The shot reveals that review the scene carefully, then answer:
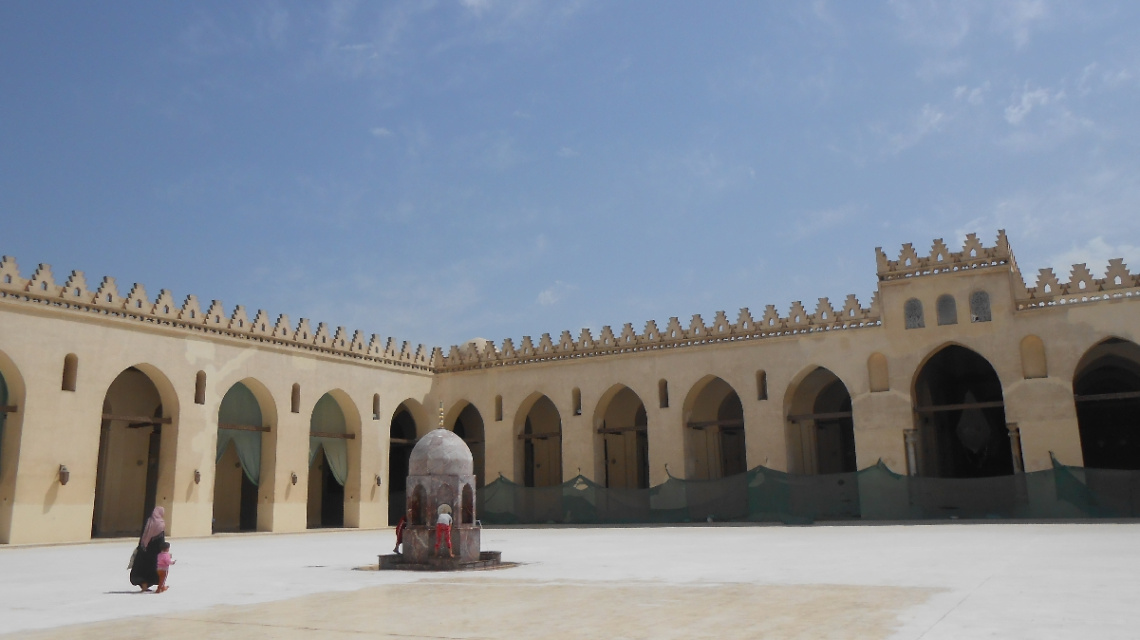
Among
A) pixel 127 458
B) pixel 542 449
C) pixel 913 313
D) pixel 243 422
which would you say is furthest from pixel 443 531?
pixel 542 449

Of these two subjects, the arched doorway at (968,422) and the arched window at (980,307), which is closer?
the arched window at (980,307)

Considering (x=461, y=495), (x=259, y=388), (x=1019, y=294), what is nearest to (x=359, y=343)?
(x=259, y=388)

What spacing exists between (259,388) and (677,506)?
506 inches

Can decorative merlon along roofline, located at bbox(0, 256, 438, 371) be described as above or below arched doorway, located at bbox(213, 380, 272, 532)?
above

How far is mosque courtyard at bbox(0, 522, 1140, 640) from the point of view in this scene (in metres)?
6.68

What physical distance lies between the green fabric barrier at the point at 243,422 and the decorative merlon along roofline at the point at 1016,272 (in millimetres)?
18616

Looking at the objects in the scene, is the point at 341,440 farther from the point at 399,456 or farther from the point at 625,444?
the point at 625,444

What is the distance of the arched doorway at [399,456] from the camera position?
31.7 meters

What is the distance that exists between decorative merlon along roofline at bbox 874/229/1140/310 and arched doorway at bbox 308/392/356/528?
17.3 meters

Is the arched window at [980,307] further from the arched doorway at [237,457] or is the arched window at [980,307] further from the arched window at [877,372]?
the arched doorway at [237,457]

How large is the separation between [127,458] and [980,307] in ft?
79.3

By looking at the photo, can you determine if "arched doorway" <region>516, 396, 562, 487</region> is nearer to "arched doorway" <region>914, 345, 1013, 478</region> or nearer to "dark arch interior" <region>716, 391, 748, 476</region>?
"dark arch interior" <region>716, 391, 748, 476</region>

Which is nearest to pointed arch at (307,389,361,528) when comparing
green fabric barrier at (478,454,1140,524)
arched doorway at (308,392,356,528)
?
arched doorway at (308,392,356,528)

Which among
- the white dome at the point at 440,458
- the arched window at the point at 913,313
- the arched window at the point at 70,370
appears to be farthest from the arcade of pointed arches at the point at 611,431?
the white dome at the point at 440,458
